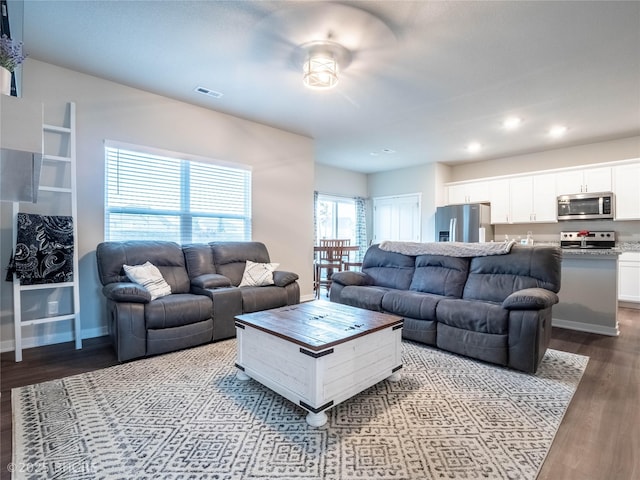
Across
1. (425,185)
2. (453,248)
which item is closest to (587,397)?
(453,248)

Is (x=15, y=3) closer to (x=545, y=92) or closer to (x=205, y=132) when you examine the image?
(x=205, y=132)

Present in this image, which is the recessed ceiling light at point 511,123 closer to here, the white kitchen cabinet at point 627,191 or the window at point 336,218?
the white kitchen cabinet at point 627,191

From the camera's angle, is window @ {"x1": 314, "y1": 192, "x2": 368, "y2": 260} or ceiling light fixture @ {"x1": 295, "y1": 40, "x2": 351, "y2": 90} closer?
ceiling light fixture @ {"x1": 295, "y1": 40, "x2": 351, "y2": 90}

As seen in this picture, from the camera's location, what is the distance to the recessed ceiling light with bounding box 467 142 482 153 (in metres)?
5.62

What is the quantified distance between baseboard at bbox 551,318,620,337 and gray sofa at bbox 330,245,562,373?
1.37 metres

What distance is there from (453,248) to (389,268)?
2.70 feet

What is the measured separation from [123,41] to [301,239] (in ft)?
11.1

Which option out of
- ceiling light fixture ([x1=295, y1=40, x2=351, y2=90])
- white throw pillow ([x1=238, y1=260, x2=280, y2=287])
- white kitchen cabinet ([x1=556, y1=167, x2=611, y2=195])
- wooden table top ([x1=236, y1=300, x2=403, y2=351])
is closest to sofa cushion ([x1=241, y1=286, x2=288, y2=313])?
white throw pillow ([x1=238, y1=260, x2=280, y2=287])

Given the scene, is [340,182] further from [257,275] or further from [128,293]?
[128,293]

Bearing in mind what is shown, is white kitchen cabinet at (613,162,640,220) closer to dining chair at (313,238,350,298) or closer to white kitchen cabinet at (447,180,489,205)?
white kitchen cabinet at (447,180,489,205)

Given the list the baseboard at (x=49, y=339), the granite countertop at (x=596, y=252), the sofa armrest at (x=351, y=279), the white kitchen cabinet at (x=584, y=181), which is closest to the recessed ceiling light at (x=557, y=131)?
the white kitchen cabinet at (x=584, y=181)

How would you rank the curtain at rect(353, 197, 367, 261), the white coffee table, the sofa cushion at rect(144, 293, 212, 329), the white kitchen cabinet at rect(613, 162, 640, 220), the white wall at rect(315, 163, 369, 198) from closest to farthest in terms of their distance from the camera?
the white coffee table, the sofa cushion at rect(144, 293, 212, 329), the white kitchen cabinet at rect(613, 162, 640, 220), the white wall at rect(315, 163, 369, 198), the curtain at rect(353, 197, 367, 261)

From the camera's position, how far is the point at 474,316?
2.79 metres

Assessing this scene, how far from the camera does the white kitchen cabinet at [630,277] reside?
4957 millimetres
